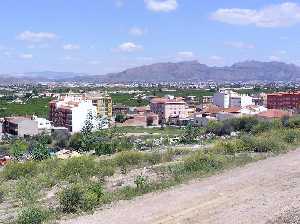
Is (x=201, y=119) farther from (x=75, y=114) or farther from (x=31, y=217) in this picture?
(x=31, y=217)

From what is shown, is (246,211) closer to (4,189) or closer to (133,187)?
(133,187)

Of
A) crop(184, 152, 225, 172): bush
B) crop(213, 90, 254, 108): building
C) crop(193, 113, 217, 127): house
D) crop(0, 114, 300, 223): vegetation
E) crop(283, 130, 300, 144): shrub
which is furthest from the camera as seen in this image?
crop(213, 90, 254, 108): building

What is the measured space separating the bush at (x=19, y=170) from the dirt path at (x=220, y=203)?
19.8 feet

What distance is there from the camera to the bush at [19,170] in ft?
56.3

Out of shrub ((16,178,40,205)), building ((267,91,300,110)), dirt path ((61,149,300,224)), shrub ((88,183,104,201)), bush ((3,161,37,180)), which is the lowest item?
building ((267,91,300,110))

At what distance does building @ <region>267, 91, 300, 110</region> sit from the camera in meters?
104

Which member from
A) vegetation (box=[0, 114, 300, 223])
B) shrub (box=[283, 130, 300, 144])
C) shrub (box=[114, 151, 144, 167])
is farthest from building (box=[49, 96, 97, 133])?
shrub (box=[114, 151, 144, 167])

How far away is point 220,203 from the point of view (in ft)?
36.7

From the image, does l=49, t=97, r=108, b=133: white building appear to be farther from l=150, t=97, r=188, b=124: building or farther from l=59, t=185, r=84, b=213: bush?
l=59, t=185, r=84, b=213: bush

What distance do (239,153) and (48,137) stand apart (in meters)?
57.0

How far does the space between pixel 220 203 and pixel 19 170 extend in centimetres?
823

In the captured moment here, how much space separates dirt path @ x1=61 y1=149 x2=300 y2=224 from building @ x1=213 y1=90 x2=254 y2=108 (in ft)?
303

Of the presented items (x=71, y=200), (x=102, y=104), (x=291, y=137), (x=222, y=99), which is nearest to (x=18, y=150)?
(x=291, y=137)

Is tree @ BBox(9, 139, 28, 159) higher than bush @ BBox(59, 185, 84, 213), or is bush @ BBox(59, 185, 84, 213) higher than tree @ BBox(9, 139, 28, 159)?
bush @ BBox(59, 185, 84, 213)
